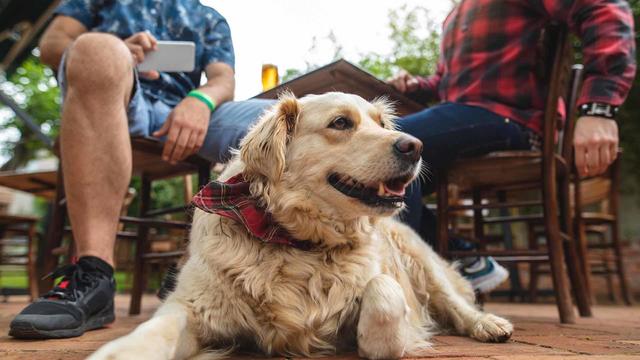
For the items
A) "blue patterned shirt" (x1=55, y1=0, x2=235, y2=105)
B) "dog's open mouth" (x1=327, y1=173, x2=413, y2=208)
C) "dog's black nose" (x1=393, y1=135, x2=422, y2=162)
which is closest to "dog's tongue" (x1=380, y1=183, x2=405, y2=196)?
"dog's open mouth" (x1=327, y1=173, x2=413, y2=208)

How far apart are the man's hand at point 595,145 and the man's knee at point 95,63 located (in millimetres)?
1945

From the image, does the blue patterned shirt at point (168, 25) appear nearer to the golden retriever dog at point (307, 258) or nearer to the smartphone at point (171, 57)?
the smartphone at point (171, 57)

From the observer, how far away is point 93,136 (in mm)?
2006

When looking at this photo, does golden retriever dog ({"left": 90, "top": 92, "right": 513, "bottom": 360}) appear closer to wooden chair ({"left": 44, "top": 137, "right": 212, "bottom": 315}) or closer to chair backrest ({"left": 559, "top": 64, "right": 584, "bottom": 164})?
wooden chair ({"left": 44, "top": 137, "right": 212, "bottom": 315})

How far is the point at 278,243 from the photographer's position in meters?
1.55

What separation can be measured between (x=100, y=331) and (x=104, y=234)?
1.18 feet

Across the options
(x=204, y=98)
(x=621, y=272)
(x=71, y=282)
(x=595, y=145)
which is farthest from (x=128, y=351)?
(x=621, y=272)

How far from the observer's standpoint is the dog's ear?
5.29ft

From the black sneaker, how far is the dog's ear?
2.40 ft

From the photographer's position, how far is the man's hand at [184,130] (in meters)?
2.17

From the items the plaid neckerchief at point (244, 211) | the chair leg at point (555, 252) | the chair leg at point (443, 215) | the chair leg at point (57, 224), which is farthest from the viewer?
the chair leg at point (57, 224)

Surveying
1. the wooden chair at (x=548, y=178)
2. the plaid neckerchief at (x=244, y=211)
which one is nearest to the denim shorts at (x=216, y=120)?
the plaid neckerchief at (x=244, y=211)

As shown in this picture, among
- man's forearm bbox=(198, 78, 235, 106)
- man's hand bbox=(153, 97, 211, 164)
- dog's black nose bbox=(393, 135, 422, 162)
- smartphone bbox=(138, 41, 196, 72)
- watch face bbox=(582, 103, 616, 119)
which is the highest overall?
smartphone bbox=(138, 41, 196, 72)

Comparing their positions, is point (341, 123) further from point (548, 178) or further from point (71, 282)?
Answer: point (548, 178)
